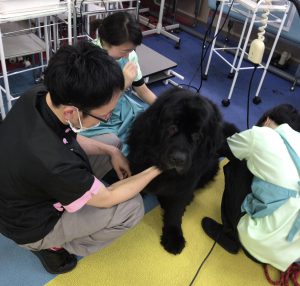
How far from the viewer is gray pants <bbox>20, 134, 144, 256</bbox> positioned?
1.18 metres

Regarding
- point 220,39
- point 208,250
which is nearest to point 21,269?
point 208,250

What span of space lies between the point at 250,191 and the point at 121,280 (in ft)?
2.33

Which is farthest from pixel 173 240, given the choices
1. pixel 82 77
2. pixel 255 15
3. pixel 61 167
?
pixel 255 15

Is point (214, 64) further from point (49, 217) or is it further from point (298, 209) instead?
point (49, 217)

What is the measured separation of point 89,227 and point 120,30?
93cm

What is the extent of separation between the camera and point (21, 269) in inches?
52.4

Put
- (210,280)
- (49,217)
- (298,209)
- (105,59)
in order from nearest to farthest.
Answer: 1. (105,59)
2. (49,217)
3. (298,209)
4. (210,280)

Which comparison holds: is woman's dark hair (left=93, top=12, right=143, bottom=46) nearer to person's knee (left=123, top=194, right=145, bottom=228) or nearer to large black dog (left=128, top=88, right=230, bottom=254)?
large black dog (left=128, top=88, right=230, bottom=254)

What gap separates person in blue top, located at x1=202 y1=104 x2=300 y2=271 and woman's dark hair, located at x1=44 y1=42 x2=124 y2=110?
0.74 metres

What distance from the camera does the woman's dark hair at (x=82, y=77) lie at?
2.72 ft

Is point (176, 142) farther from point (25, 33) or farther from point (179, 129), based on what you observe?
point (25, 33)

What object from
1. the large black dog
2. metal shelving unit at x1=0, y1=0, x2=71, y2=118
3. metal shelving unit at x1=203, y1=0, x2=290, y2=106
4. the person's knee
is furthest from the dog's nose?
metal shelving unit at x1=203, y1=0, x2=290, y2=106

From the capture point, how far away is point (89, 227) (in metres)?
1.21

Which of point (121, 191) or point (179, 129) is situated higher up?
point (179, 129)
